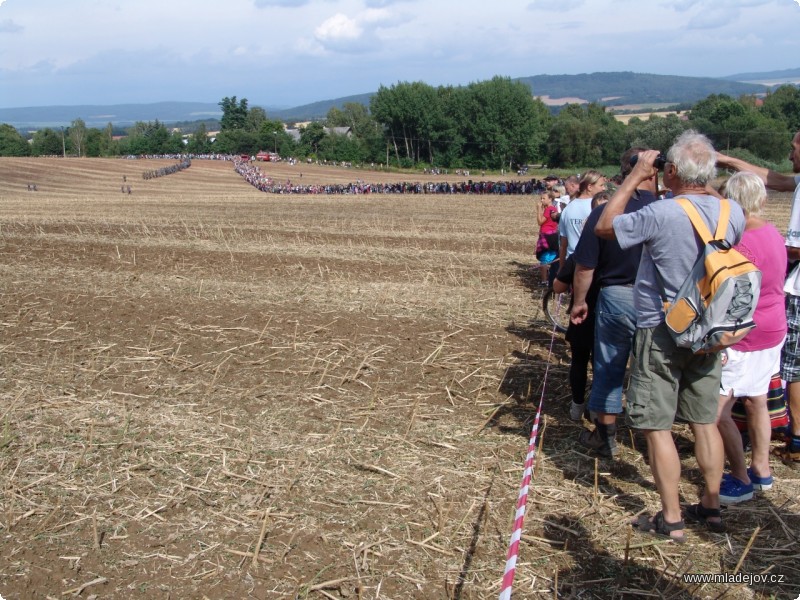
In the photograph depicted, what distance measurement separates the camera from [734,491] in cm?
465

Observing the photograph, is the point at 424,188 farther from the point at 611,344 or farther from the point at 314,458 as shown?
the point at 314,458

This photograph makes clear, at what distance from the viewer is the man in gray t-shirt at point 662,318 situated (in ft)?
12.8

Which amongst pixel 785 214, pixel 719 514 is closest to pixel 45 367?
pixel 719 514

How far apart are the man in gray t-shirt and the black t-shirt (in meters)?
1.04

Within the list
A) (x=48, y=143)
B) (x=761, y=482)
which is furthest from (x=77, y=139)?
(x=761, y=482)

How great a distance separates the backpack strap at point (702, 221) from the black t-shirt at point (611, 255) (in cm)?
123

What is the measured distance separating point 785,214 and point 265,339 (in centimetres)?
2170

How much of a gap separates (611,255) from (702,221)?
4.53 feet

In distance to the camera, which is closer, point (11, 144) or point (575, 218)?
point (575, 218)

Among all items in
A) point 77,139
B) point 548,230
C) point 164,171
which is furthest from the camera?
point 77,139

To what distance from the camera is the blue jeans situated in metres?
5.07

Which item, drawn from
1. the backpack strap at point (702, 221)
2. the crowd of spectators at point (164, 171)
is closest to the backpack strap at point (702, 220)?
the backpack strap at point (702, 221)

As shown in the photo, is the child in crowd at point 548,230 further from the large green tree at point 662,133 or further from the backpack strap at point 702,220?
the large green tree at point 662,133

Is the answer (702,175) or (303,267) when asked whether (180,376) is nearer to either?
(702,175)
